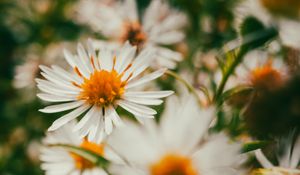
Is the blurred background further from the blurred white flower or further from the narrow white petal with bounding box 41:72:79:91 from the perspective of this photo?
the narrow white petal with bounding box 41:72:79:91

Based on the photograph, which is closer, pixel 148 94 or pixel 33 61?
pixel 148 94

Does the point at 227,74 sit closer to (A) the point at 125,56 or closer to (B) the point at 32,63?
(A) the point at 125,56

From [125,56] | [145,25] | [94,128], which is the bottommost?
[94,128]

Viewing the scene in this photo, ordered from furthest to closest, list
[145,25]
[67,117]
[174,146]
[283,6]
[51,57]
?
[51,57]
[145,25]
[283,6]
[67,117]
[174,146]

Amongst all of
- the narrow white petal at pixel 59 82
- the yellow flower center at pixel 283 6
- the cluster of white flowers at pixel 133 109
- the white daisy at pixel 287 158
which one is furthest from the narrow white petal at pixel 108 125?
the yellow flower center at pixel 283 6

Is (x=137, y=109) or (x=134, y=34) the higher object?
(x=134, y=34)

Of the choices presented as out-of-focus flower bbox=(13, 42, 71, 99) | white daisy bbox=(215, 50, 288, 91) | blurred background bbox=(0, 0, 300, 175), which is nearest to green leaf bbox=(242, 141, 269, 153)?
blurred background bbox=(0, 0, 300, 175)

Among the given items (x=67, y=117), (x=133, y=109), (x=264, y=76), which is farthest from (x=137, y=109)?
(x=264, y=76)

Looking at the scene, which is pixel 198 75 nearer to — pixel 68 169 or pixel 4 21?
pixel 68 169

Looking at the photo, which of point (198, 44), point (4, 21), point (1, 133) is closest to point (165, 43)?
point (198, 44)
